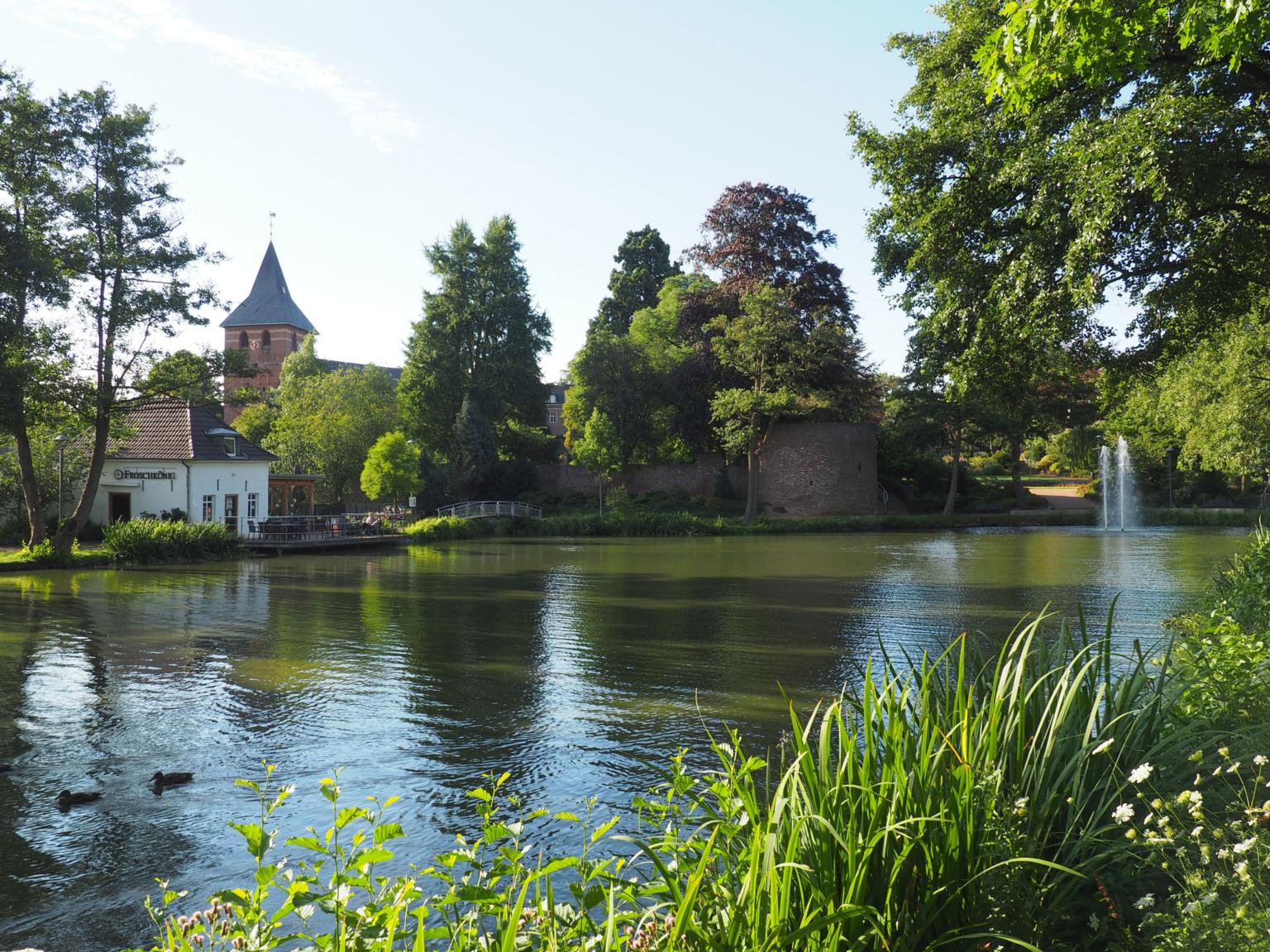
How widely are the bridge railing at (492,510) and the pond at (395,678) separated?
16808 mm

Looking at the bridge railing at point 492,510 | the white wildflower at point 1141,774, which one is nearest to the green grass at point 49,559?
the bridge railing at point 492,510

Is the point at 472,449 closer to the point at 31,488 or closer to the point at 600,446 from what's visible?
the point at 600,446

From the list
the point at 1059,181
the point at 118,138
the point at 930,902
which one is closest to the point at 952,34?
the point at 1059,181

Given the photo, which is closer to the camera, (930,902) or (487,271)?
(930,902)

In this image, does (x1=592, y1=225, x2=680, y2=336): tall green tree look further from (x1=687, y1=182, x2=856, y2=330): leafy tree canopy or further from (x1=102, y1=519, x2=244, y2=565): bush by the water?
(x1=102, y1=519, x2=244, y2=565): bush by the water

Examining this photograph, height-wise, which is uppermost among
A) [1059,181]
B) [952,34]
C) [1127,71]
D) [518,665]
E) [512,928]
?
[952,34]

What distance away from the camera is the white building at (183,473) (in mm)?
31172

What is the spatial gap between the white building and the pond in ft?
30.6

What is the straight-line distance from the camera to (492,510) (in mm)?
41000

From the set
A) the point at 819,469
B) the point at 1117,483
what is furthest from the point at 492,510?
the point at 1117,483

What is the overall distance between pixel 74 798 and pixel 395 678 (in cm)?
417

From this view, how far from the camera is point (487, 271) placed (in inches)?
1882

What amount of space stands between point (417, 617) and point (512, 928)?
13.4m

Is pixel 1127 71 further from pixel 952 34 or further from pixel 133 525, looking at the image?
pixel 133 525
